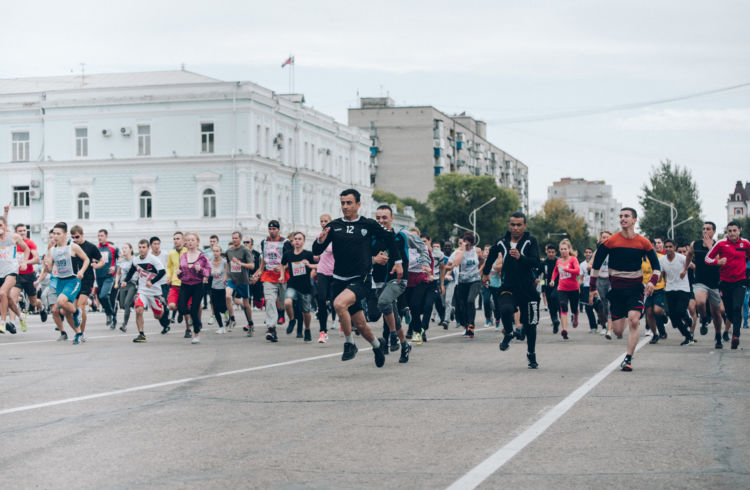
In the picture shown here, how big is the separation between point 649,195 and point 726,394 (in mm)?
93011

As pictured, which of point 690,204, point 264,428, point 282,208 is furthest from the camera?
point 690,204

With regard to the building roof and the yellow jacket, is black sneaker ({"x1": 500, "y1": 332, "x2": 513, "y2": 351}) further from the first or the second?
the building roof

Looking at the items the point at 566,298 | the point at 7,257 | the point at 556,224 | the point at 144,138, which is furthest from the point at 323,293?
the point at 556,224

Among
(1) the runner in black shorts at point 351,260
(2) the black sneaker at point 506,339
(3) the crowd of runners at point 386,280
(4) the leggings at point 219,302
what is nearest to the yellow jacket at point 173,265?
(3) the crowd of runners at point 386,280

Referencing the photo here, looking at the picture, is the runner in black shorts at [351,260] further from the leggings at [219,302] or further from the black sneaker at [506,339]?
the leggings at [219,302]

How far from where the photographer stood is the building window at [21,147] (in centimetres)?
7131

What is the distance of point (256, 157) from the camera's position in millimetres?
68875

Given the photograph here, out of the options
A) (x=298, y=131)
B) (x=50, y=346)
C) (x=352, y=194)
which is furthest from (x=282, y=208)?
(x=352, y=194)

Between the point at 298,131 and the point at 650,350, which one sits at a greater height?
the point at 298,131

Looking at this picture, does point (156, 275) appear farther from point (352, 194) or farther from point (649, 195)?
point (649, 195)

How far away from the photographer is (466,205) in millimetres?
112062

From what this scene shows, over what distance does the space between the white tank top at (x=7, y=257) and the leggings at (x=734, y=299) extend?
12.0 m

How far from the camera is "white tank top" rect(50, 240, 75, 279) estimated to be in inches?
690

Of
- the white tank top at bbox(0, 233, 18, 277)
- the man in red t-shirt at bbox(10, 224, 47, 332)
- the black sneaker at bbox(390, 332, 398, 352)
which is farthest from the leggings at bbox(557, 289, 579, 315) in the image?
the white tank top at bbox(0, 233, 18, 277)
